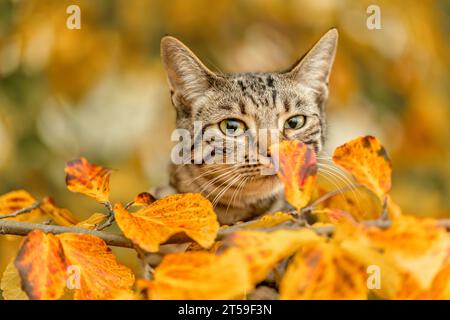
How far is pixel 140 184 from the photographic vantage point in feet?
7.55

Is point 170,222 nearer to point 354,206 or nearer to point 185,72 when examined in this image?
point 354,206

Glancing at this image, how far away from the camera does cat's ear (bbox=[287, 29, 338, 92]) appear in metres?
1.31

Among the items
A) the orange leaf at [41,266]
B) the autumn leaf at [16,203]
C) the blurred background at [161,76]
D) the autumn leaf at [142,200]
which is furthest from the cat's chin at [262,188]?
the blurred background at [161,76]

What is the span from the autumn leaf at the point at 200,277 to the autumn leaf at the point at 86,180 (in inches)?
8.2

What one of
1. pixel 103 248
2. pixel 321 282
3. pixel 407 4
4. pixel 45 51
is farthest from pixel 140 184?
pixel 321 282

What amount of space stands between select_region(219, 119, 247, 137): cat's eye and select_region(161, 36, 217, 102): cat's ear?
139mm

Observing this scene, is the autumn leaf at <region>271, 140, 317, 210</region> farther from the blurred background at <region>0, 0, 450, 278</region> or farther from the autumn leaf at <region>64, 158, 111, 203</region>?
the blurred background at <region>0, 0, 450, 278</region>

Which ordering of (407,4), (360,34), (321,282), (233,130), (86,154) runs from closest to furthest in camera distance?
(321,282)
(233,130)
(407,4)
(360,34)
(86,154)

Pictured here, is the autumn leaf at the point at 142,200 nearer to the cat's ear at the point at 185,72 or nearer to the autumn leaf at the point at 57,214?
the autumn leaf at the point at 57,214

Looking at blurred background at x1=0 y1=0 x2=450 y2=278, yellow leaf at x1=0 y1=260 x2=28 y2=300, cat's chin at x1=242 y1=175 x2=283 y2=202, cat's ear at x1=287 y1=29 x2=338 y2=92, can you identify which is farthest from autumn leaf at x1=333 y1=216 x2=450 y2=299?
blurred background at x1=0 y1=0 x2=450 y2=278

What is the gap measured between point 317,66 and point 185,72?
0.27m

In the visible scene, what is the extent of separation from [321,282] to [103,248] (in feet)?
0.90

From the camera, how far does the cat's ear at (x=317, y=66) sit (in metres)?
1.31
